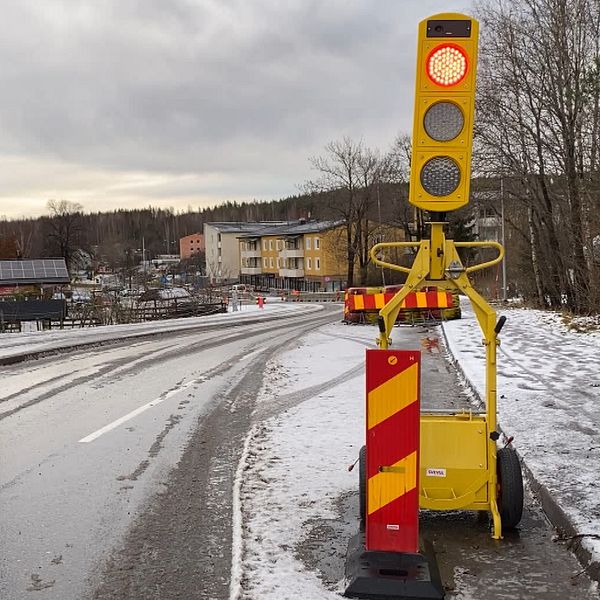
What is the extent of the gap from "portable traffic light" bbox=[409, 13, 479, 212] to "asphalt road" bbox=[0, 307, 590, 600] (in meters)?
2.36

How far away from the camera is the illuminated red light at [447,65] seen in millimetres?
4160

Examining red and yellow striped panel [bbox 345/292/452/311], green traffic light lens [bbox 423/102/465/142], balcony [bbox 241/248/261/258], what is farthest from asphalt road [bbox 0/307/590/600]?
balcony [bbox 241/248/261/258]

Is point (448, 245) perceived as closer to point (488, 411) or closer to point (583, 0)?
point (488, 411)

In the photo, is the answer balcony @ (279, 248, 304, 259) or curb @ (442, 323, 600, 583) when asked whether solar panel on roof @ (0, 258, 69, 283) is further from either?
curb @ (442, 323, 600, 583)

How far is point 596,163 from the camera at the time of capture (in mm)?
20734

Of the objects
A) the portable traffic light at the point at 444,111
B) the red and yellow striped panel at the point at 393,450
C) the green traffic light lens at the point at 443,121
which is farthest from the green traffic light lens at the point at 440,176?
the red and yellow striped panel at the point at 393,450

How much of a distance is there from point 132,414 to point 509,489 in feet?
19.6

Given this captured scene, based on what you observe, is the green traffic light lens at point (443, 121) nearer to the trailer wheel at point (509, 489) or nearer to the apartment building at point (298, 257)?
the trailer wheel at point (509, 489)

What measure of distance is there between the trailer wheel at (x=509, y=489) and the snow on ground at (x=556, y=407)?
40cm

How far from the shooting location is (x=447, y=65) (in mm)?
4191

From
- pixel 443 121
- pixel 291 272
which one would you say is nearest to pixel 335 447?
pixel 443 121

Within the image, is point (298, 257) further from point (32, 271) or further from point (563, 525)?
point (563, 525)

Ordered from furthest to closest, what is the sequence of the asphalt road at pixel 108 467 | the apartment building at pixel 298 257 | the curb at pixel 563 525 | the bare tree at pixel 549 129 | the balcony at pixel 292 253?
the balcony at pixel 292 253, the apartment building at pixel 298 257, the bare tree at pixel 549 129, the asphalt road at pixel 108 467, the curb at pixel 563 525

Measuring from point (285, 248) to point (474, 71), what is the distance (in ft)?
277
